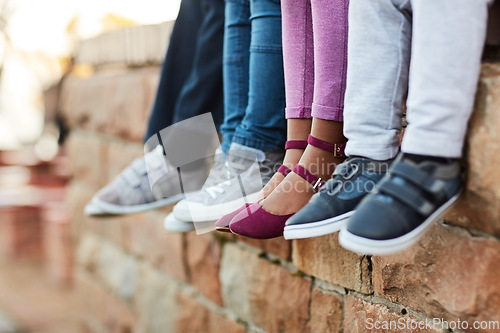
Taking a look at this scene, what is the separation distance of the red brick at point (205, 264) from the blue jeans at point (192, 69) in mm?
555

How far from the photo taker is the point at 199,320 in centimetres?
202

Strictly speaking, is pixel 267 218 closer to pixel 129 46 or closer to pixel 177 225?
pixel 177 225

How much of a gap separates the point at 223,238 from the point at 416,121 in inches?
45.9

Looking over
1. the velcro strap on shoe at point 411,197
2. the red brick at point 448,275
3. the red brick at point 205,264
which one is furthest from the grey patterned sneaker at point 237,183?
the red brick at point 205,264

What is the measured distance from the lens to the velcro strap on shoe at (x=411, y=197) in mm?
790

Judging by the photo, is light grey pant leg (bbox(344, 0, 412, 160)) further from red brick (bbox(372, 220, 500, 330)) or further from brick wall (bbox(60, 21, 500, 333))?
red brick (bbox(372, 220, 500, 330))

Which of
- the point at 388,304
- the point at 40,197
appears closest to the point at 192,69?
the point at 388,304

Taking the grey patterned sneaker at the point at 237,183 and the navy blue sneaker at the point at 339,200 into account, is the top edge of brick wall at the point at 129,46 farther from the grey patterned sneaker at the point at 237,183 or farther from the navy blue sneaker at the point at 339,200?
the navy blue sneaker at the point at 339,200

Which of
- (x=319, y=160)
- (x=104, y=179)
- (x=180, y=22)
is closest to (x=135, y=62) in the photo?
(x=104, y=179)

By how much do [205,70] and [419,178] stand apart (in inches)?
32.5

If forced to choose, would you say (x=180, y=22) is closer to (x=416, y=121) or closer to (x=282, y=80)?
(x=282, y=80)

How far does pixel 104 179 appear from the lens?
2.69 metres

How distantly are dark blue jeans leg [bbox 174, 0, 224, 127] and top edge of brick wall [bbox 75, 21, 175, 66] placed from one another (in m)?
0.57

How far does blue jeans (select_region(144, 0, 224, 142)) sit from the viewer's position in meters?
1.46
